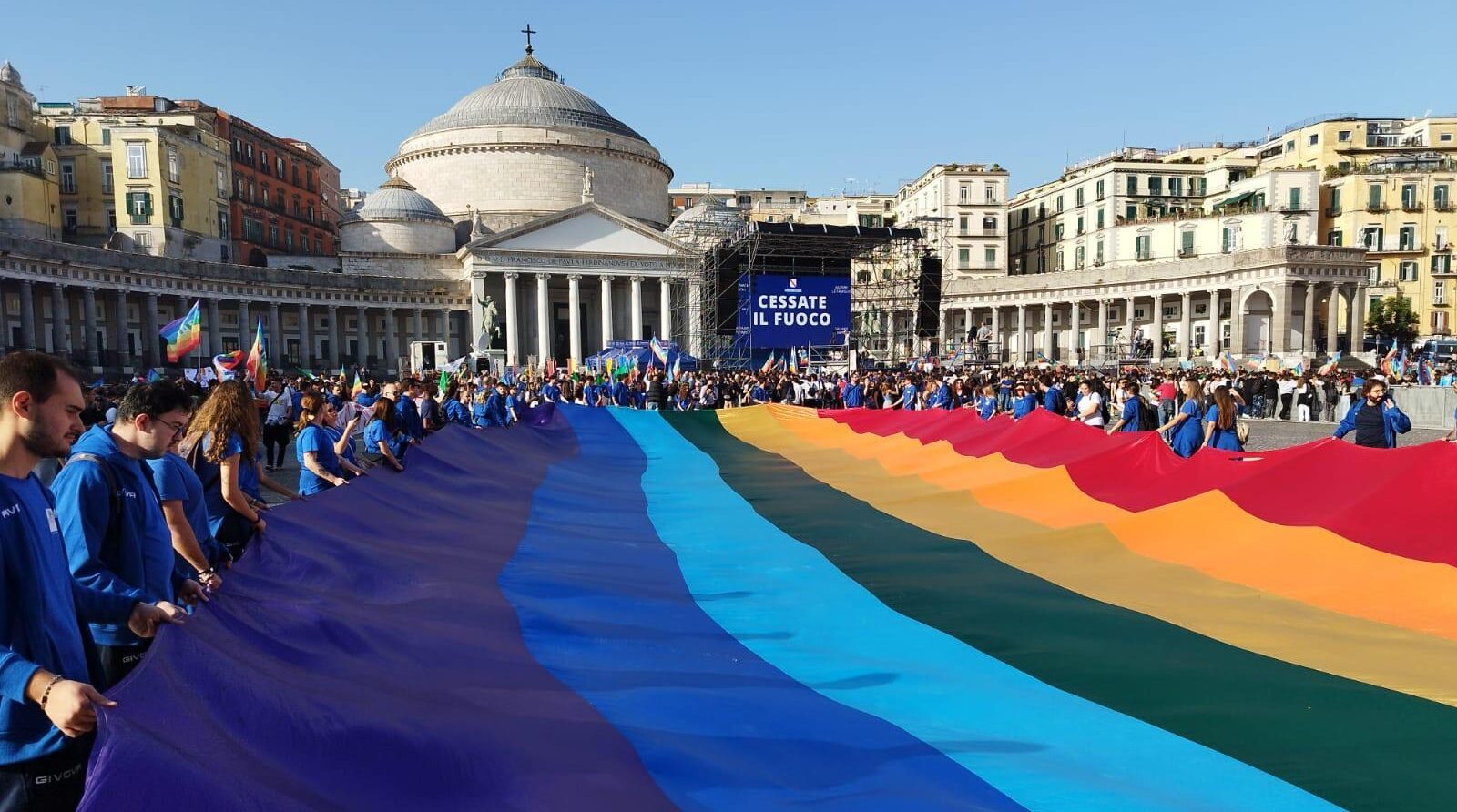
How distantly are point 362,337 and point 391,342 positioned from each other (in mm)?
1952

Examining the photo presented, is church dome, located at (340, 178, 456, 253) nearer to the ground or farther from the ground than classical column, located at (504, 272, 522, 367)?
farther from the ground

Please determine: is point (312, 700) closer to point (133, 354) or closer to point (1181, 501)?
point (1181, 501)

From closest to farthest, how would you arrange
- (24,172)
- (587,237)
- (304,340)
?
(24,172)
(304,340)
(587,237)

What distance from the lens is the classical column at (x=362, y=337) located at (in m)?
61.5

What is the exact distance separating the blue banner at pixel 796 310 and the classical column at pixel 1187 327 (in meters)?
34.3

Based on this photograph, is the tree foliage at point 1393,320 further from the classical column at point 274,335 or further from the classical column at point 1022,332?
the classical column at point 274,335

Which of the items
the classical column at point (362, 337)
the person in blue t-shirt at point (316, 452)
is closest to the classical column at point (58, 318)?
the classical column at point (362, 337)

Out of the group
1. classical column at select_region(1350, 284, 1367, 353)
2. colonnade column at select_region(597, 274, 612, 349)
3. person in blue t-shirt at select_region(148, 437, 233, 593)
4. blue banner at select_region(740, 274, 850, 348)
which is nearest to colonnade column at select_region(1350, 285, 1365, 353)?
classical column at select_region(1350, 284, 1367, 353)

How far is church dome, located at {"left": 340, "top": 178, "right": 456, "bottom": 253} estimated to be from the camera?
63719 millimetres

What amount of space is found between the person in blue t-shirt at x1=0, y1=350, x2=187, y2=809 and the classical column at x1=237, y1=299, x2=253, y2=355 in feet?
192

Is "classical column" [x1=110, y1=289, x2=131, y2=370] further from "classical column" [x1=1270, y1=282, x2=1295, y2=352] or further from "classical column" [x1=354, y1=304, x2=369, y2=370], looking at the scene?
"classical column" [x1=1270, y1=282, x2=1295, y2=352]

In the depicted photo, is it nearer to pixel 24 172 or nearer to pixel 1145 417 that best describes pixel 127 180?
pixel 24 172

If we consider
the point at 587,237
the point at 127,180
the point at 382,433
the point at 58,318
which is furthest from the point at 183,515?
the point at 127,180

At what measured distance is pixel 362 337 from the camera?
61.9 m
